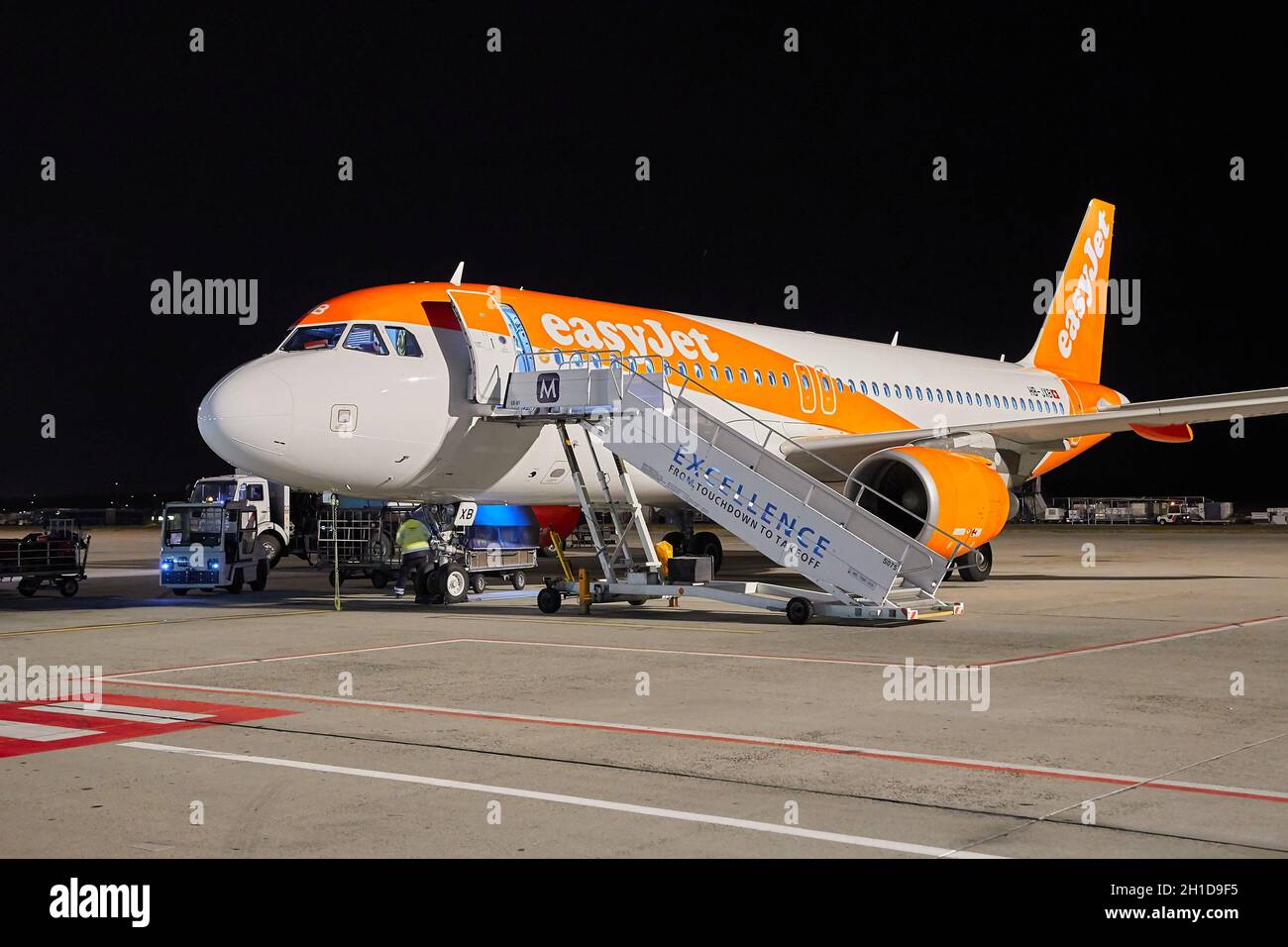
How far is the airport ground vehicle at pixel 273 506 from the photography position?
31500mm

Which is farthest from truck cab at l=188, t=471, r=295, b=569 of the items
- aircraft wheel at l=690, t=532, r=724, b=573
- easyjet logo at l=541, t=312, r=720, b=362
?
easyjet logo at l=541, t=312, r=720, b=362

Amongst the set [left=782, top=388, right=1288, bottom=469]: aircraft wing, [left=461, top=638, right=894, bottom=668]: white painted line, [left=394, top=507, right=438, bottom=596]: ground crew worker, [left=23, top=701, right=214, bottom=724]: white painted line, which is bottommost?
[left=461, top=638, right=894, bottom=668]: white painted line

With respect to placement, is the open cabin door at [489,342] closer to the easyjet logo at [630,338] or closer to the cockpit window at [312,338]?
the easyjet logo at [630,338]

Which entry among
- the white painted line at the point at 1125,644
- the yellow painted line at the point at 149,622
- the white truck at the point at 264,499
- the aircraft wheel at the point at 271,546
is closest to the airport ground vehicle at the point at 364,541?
the aircraft wheel at the point at 271,546

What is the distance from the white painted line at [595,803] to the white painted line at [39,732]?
0.53 metres

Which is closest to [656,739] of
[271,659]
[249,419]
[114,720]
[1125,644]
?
[114,720]

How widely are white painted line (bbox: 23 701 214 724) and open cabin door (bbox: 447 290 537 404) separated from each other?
7972 millimetres

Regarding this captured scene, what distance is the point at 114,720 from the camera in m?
8.45

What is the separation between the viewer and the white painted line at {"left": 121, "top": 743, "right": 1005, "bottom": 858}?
5.25 meters

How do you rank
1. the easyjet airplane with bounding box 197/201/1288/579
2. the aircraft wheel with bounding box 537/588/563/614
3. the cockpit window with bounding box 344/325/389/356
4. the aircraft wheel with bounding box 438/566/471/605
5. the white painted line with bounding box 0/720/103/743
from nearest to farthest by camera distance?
1. the white painted line with bounding box 0/720/103/743
2. the easyjet airplane with bounding box 197/201/1288/579
3. the cockpit window with bounding box 344/325/389/356
4. the aircraft wheel with bounding box 537/588/563/614
5. the aircraft wheel with bounding box 438/566/471/605

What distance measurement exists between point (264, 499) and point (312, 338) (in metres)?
18.3

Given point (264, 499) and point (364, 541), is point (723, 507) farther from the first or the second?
point (264, 499)

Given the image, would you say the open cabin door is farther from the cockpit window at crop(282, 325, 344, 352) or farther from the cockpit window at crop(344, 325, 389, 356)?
the cockpit window at crop(282, 325, 344, 352)
